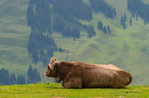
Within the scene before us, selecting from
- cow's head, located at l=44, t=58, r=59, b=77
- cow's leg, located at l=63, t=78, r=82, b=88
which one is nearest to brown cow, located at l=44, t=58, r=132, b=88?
cow's leg, located at l=63, t=78, r=82, b=88

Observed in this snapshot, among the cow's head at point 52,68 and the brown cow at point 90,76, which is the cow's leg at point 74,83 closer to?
the brown cow at point 90,76

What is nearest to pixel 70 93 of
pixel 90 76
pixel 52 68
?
pixel 90 76

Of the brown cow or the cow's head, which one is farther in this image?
the cow's head

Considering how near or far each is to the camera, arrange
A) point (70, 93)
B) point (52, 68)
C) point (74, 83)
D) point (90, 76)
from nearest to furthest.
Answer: point (70, 93) < point (74, 83) < point (90, 76) < point (52, 68)

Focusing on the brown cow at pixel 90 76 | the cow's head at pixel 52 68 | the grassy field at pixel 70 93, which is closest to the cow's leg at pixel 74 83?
the brown cow at pixel 90 76

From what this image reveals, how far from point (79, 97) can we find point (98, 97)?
51.2 inches

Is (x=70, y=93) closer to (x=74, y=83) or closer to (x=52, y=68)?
(x=74, y=83)

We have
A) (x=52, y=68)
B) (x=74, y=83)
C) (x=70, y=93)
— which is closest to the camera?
(x=70, y=93)

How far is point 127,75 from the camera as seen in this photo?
3378cm

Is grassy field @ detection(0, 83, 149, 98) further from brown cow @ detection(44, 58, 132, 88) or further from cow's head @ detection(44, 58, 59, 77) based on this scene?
cow's head @ detection(44, 58, 59, 77)

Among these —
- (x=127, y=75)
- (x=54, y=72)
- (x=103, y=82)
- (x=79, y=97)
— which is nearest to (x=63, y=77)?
(x=54, y=72)

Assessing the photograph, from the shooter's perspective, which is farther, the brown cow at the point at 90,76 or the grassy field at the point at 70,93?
the brown cow at the point at 90,76

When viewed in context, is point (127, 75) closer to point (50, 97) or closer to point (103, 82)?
point (103, 82)

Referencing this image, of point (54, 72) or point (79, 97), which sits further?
point (54, 72)
